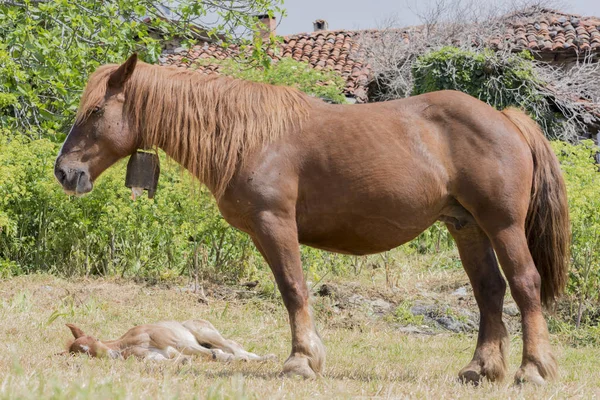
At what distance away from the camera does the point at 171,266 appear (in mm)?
10461

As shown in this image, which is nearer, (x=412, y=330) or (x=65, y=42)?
(x=412, y=330)

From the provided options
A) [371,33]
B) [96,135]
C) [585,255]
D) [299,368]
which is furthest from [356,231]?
[371,33]

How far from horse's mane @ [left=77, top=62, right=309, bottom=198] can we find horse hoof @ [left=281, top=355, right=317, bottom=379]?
Answer: 1.22 meters

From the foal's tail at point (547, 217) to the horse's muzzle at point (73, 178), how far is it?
3.07m

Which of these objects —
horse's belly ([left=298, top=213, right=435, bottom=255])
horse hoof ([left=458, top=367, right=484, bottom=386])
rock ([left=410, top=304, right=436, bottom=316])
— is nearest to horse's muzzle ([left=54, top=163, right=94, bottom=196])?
horse's belly ([left=298, top=213, right=435, bottom=255])

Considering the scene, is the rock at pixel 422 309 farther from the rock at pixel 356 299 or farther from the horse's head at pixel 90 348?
the horse's head at pixel 90 348

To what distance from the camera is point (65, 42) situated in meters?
11.9

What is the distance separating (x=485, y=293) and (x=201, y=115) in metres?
2.43

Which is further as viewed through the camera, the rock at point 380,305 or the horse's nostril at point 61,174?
the rock at point 380,305

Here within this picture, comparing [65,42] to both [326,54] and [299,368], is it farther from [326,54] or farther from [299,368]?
[326,54]

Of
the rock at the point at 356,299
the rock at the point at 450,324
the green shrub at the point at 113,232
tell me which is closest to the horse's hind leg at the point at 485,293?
the rock at the point at 450,324

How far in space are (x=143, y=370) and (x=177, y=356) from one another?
39.5 inches

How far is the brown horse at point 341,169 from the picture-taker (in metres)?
5.20

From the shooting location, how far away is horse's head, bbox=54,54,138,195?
5.37m
